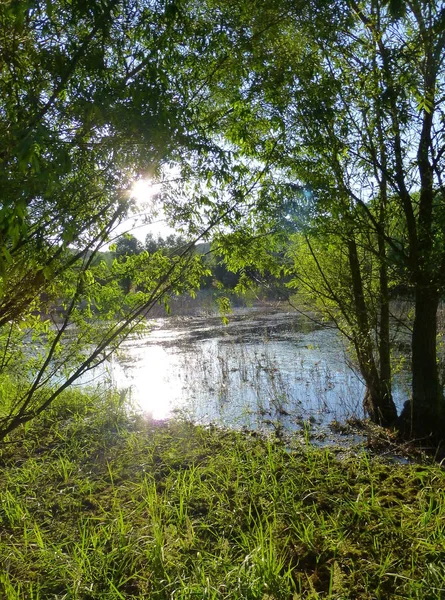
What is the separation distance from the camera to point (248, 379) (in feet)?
31.2

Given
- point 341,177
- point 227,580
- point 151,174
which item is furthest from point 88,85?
point 341,177

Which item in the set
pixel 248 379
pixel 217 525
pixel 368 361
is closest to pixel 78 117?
pixel 217 525

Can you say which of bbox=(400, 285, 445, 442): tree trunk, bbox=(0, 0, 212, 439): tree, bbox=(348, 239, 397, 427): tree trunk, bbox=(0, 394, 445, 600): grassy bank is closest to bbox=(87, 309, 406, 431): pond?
bbox=(348, 239, 397, 427): tree trunk

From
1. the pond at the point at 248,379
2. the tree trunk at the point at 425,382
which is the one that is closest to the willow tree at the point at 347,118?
the tree trunk at the point at 425,382

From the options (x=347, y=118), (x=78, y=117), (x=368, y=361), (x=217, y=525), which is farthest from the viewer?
(x=368, y=361)

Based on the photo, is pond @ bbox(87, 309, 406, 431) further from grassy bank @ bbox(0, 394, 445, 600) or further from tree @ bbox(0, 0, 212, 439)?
tree @ bbox(0, 0, 212, 439)

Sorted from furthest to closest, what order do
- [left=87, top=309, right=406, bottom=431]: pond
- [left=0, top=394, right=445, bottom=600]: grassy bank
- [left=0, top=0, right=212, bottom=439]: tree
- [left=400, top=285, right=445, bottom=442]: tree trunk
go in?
[left=87, top=309, right=406, bottom=431]: pond, [left=400, top=285, right=445, bottom=442]: tree trunk, [left=0, top=394, right=445, bottom=600]: grassy bank, [left=0, top=0, right=212, bottom=439]: tree

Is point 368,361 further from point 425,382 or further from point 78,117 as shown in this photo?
point 78,117

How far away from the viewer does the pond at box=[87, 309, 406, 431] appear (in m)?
7.26

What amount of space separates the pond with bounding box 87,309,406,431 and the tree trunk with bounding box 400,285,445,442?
4.66 ft

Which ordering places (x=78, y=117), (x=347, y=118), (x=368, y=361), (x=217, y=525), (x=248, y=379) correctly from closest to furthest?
(x=78, y=117), (x=217, y=525), (x=347, y=118), (x=368, y=361), (x=248, y=379)

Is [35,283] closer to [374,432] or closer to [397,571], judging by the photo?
[397,571]

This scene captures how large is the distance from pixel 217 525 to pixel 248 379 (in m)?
5.96

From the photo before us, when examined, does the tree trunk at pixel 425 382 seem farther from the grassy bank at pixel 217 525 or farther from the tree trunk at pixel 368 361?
the grassy bank at pixel 217 525
